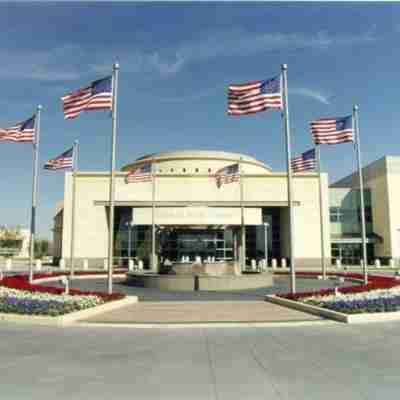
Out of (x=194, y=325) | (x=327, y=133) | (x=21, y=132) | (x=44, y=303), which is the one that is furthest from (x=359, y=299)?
(x=21, y=132)

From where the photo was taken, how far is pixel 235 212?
46688mm

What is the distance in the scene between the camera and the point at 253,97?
52.1ft

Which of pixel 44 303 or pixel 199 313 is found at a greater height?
pixel 44 303

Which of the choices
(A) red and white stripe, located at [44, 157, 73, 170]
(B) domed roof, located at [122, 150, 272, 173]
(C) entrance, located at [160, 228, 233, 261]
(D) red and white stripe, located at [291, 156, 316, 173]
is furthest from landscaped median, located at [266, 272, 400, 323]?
(B) domed roof, located at [122, 150, 272, 173]

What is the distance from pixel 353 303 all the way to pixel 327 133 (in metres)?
8.95

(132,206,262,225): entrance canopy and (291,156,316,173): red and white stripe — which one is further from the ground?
(291,156,316,173): red and white stripe

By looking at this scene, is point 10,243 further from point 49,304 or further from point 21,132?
point 49,304

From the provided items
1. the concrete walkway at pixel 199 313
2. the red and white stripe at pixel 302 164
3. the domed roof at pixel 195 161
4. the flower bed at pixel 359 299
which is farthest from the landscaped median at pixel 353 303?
the domed roof at pixel 195 161

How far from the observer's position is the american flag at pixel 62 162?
2341 centimetres

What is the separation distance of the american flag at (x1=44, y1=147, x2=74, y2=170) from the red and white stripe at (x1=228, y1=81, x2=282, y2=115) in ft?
39.7

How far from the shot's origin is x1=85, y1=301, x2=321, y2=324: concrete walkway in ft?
38.3

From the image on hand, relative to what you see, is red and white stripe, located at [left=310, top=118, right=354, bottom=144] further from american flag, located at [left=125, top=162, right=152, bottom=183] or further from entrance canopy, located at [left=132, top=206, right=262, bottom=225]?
entrance canopy, located at [left=132, top=206, right=262, bottom=225]

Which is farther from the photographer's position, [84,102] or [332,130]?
[332,130]

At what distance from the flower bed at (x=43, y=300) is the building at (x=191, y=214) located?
97.8 feet
